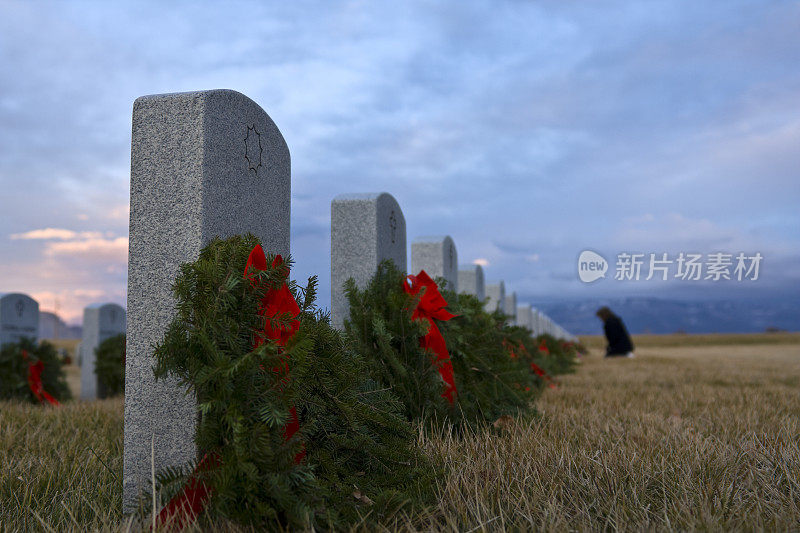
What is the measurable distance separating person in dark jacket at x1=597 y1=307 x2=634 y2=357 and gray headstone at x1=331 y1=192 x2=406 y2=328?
13832 mm

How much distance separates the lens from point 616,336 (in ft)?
56.1

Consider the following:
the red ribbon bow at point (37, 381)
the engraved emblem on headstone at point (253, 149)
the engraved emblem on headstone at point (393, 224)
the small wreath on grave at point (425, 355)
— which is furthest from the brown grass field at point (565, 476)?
the red ribbon bow at point (37, 381)

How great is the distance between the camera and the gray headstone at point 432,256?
7059 mm

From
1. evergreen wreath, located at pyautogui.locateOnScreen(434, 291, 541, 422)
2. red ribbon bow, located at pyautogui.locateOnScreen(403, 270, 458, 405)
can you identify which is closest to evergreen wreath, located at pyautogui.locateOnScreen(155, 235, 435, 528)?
red ribbon bow, located at pyautogui.locateOnScreen(403, 270, 458, 405)

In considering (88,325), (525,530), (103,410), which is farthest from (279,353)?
(88,325)

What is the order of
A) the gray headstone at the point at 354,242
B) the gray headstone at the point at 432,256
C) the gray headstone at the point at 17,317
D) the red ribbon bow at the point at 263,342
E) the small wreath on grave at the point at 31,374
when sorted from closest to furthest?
1. the red ribbon bow at the point at 263,342
2. the gray headstone at the point at 354,242
3. the gray headstone at the point at 432,256
4. the small wreath on grave at the point at 31,374
5. the gray headstone at the point at 17,317

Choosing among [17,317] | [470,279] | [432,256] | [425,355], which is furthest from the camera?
[17,317]

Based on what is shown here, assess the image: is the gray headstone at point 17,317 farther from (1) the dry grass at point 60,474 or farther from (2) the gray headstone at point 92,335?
(1) the dry grass at point 60,474

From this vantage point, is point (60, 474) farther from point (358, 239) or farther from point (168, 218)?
point (358, 239)

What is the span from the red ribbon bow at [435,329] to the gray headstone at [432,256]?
2739mm

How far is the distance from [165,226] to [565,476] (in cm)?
218

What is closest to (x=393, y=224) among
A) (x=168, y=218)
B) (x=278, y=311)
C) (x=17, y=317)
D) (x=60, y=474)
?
(x=168, y=218)

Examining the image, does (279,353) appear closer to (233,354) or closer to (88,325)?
(233,354)

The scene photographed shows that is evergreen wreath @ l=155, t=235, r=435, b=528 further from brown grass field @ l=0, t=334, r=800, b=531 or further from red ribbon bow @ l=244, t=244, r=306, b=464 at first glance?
brown grass field @ l=0, t=334, r=800, b=531
